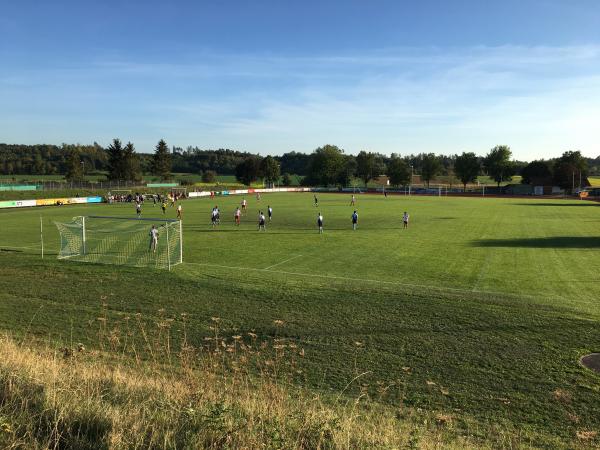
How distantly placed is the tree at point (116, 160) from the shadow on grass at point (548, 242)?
96.0m

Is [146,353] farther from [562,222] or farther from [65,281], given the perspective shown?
[562,222]

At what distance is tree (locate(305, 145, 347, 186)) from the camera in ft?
509

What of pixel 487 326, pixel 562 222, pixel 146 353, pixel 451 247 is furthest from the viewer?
pixel 562 222

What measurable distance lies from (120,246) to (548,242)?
88.8 ft

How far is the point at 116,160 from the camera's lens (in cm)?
10581

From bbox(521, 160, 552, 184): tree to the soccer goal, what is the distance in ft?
428

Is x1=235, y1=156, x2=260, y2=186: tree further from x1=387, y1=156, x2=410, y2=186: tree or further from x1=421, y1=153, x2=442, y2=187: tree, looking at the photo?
x1=421, y1=153, x2=442, y2=187: tree

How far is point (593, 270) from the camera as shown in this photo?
2008 centimetres

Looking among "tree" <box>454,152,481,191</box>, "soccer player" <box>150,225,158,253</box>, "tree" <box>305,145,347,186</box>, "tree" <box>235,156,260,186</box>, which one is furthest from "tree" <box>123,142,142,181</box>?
"tree" <box>454,152,481,191</box>

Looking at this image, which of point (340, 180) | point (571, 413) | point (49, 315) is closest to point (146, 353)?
point (49, 315)

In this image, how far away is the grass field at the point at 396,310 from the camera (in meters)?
8.64

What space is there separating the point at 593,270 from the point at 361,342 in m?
14.8

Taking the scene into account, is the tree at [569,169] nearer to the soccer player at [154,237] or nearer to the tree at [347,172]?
the tree at [347,172]

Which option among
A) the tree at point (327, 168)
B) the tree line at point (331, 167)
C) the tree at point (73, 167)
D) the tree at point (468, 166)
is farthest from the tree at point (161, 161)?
the tree at point (468, 166)
